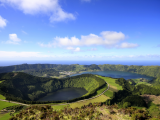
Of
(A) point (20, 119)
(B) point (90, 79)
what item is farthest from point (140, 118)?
(B) point (90, 79)

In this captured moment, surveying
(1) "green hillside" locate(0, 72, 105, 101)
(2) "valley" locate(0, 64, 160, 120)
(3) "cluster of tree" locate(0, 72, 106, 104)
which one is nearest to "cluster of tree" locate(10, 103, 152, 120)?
(2) "valley" locate(0, 64, 160, 120)

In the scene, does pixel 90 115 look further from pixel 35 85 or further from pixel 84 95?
pixel 35 85

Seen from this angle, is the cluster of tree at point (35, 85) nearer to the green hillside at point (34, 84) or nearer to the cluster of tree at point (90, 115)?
the green hillside at point (34, 84)

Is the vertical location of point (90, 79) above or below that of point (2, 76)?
below

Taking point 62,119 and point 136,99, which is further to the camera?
point 136,99

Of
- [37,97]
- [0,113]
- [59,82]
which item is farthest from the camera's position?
[59,82]

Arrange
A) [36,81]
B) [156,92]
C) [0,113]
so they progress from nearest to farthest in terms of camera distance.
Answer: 1. [0,113]
2. [156,92]
3. [36,81]

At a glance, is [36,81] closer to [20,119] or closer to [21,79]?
[21,79]

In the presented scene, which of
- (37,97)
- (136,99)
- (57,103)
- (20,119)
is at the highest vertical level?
(20,119)
